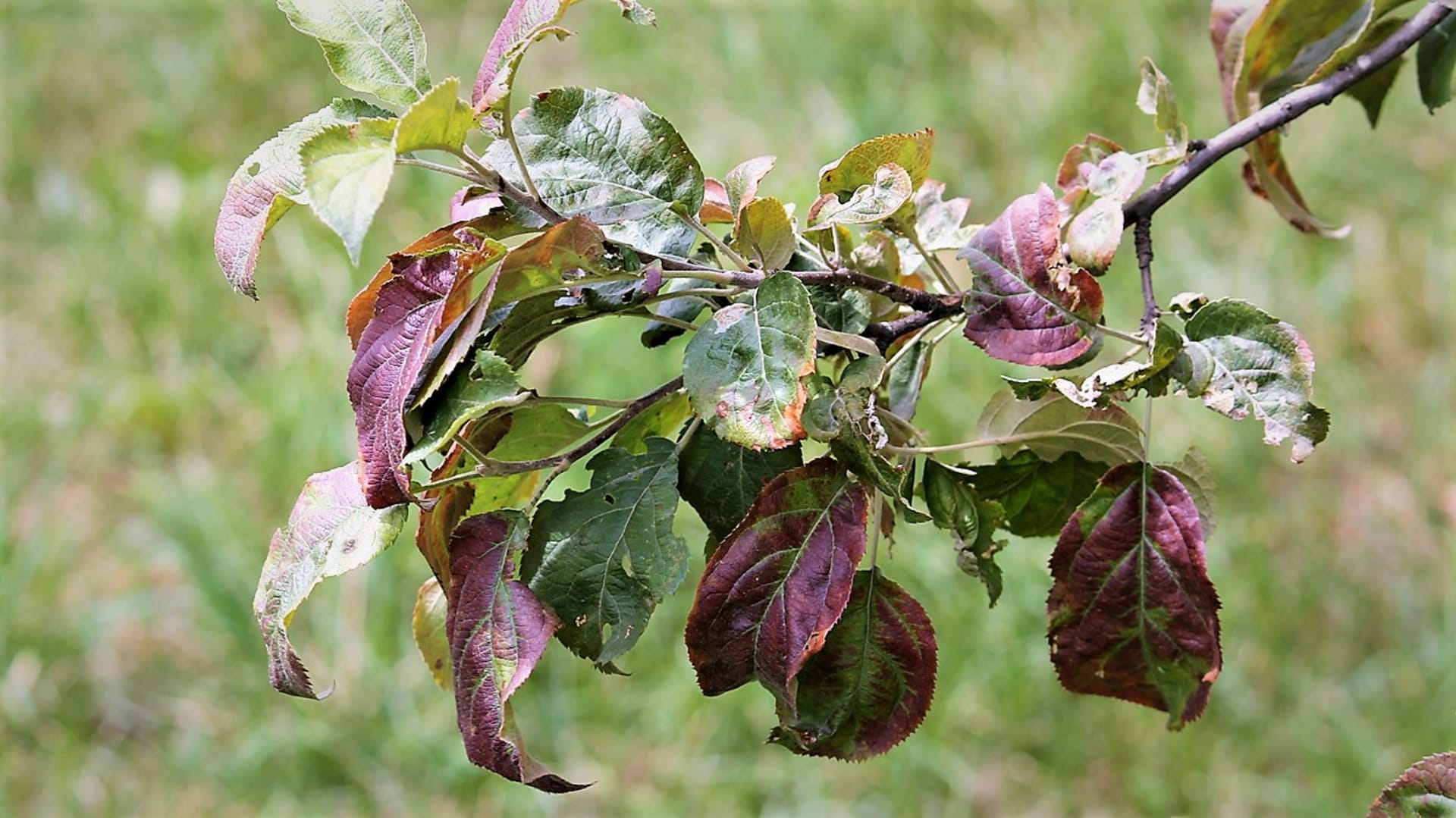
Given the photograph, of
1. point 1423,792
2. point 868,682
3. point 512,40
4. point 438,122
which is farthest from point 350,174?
point 1423,792

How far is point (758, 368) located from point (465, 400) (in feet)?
0.45

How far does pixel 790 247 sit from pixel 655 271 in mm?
78

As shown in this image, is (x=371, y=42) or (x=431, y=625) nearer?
(x=371, y=42)

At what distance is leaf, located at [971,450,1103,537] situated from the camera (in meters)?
0.80

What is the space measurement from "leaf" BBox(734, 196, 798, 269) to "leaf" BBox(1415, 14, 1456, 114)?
638 mm

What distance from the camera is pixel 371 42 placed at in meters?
0.65

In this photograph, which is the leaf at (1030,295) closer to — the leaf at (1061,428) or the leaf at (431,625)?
the leaf at (1061,428)

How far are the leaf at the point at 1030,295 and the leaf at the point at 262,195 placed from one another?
33 cm

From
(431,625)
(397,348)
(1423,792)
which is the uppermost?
(397,348)

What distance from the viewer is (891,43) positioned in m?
3.17

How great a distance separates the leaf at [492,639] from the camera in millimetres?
639

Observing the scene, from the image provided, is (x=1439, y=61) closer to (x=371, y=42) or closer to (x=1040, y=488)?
(x=1040, y=488)

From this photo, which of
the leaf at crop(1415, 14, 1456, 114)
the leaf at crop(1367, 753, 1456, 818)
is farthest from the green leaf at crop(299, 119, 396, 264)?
the leaf at crop(1415, 14, 1456, 114)

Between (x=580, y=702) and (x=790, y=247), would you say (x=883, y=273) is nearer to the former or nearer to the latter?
(x=790, y=247)
